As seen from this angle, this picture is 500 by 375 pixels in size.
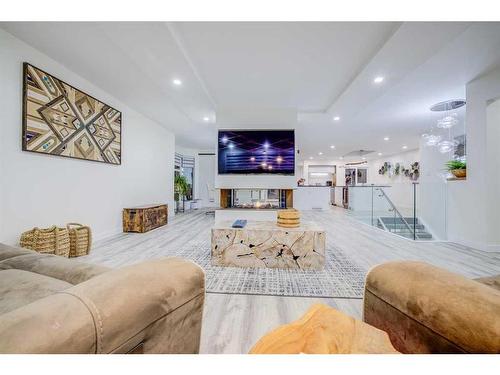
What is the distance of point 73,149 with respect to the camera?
2.95 meters

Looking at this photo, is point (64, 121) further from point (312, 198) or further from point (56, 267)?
point (312, 198)

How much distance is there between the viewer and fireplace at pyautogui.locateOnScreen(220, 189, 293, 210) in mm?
4387

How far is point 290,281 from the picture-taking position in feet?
6.70

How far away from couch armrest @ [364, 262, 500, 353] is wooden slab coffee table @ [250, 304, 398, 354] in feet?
0.36

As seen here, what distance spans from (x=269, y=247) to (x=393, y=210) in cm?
430

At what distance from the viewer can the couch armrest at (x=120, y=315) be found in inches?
15.8

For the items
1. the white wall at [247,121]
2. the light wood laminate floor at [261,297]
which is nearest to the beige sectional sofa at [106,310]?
the light wood laminate floor at [261,297]

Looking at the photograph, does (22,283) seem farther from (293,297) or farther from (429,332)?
(293,297)

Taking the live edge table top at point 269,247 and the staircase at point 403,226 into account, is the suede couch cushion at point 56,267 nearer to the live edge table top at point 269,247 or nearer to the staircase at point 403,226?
the live edge table top at point 269,247

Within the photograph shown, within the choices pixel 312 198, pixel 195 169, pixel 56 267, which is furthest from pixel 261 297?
pixel 195 169

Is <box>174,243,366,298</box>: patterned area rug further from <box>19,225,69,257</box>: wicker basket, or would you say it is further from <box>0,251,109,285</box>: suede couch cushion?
<box>19,225,69,257</box>: wicker basket

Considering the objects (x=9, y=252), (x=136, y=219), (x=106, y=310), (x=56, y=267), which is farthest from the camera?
(x=136, y=219)

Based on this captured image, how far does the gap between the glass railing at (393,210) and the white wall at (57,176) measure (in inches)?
227
